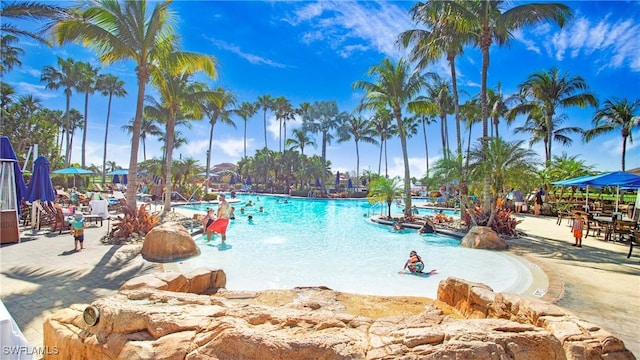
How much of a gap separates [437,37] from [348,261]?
14.1 metres

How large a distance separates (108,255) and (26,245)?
10.5 ft

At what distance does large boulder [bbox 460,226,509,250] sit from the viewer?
10.6m

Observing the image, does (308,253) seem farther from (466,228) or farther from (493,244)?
(466,228)

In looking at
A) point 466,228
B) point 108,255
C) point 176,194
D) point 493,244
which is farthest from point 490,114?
point 108,255

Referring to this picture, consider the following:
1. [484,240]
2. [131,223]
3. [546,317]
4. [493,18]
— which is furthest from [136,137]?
[493,18]

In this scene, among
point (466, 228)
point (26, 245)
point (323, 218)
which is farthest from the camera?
point (323, 218)

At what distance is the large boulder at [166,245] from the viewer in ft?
28.4

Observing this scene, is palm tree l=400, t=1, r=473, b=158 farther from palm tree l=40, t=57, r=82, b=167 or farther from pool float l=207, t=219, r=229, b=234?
palm tree l=40, t=57, r=82, b=167

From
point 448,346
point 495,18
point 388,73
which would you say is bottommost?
point 448,346

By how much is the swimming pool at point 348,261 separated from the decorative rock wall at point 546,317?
7.30 feet

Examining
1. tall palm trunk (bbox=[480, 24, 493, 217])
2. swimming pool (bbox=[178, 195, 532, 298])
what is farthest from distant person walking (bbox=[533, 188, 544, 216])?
swimming pool (bbox=[178, 195, 532, 298])

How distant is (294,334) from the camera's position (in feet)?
9.21

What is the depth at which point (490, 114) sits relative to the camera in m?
32.5

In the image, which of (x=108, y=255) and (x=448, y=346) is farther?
(x=108, y=255)
